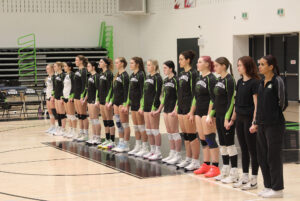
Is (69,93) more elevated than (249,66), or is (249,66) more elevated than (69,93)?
(249,66)

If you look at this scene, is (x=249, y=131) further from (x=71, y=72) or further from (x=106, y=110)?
(x=71, y=72)

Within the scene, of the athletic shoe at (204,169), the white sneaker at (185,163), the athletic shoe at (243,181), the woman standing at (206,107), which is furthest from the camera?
the white sneaker at (185,163)

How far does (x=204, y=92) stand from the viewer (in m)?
7.76

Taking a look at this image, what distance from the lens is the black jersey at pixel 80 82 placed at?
461 inches

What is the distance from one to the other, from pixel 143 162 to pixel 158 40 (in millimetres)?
15940

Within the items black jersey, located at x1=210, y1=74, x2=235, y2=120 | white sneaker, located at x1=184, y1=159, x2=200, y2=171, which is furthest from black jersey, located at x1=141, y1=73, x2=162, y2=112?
black jersey, located at x1=210, y1=74, x2=235, y2=120

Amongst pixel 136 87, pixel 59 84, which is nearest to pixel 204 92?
pixel 136 87

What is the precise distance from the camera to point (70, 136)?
12.6 meters

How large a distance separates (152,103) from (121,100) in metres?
1.18

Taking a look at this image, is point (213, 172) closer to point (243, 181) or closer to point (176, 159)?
point (243, 181)

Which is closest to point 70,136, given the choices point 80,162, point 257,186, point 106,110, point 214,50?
point 106,110

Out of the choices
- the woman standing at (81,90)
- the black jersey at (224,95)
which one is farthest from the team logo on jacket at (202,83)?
the woman standing at (81,90)

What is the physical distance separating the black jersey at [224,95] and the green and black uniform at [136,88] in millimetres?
2451

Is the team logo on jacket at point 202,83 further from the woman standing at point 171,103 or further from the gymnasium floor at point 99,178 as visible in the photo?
the gymnasium floor at point 99,178
